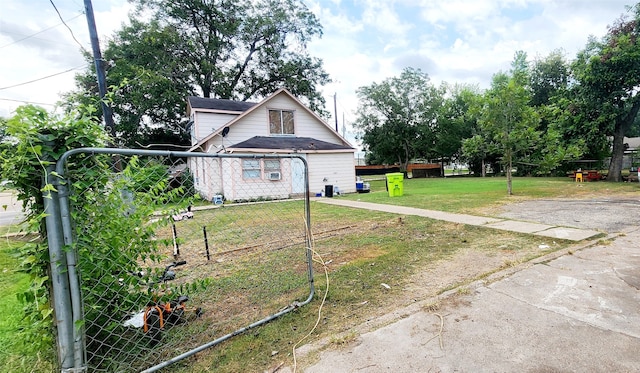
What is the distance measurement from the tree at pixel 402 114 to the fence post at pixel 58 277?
32.6 m

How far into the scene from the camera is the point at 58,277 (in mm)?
1769

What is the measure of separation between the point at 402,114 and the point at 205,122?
22.7 metres

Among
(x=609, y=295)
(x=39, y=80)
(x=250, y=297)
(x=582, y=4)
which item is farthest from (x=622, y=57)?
(x=39, y=80)

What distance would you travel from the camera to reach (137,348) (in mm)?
2305

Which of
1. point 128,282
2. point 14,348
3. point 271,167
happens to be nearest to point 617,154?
point 271,167

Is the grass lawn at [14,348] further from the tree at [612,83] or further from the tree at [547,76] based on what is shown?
the tree at [547,76]

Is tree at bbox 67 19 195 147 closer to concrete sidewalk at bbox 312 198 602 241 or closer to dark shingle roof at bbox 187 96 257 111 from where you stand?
dark shingle roof at bbox 187 96 257 111

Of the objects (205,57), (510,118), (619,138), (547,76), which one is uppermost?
(205,57)

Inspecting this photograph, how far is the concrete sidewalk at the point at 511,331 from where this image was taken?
1.97 m

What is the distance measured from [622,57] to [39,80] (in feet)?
89.3

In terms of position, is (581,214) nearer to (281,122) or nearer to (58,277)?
(58,277)

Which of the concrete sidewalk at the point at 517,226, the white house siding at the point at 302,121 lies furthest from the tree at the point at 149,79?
the concrete sidewalk at the point at 517,226

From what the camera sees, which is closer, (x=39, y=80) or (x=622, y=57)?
(x=39, y=80)

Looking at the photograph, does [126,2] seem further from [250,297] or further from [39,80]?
[250,297]
